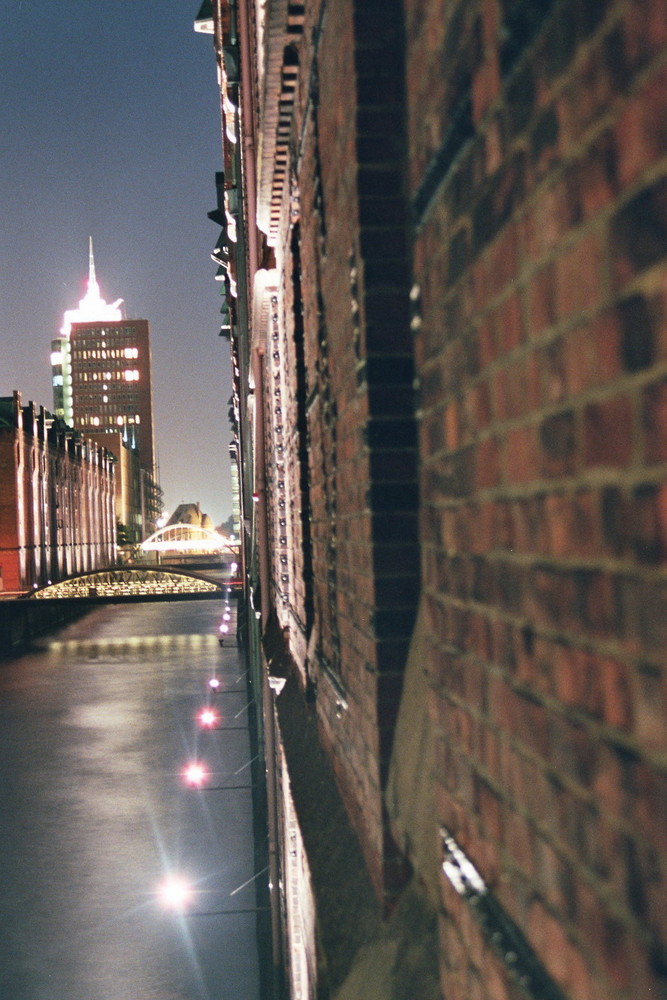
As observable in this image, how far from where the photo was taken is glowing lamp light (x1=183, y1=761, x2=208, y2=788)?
1984 centimetres

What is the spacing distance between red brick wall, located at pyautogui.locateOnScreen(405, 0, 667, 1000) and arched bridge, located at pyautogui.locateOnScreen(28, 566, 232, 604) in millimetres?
40404

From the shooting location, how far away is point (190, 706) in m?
27.6

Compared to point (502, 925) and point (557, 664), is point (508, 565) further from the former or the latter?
point (502, 925)

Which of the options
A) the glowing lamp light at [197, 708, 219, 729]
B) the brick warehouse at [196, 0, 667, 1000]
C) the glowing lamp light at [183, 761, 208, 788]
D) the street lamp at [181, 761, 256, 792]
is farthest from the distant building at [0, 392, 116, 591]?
the brick warehouse at [196, 0, 667, 1000]

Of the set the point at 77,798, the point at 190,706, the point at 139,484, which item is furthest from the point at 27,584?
the point at 139,484

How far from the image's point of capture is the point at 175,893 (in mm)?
16297

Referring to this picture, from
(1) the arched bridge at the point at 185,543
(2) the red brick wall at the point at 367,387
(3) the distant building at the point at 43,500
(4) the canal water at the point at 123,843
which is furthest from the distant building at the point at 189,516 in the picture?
(2) the red brick wall at the point at 367,387

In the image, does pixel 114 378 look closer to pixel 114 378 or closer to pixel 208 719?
pixel 114 378

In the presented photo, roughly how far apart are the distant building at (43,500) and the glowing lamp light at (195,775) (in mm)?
32152

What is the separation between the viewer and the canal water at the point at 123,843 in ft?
46.2

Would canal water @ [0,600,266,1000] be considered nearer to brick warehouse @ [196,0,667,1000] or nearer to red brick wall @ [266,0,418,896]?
red brick wall @ [266,0,418,896]

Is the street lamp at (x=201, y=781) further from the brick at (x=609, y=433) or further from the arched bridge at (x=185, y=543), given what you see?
the arched bridge at (x=185, y=543)

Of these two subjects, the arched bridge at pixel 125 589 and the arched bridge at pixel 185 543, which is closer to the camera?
the arched bridge at pixel 125 589

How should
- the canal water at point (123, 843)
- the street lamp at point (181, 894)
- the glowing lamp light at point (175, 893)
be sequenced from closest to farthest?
the canal water at point (123, 843) → the street lamp at point (181, 894) → the glowing lamp light at point (175, 893)
